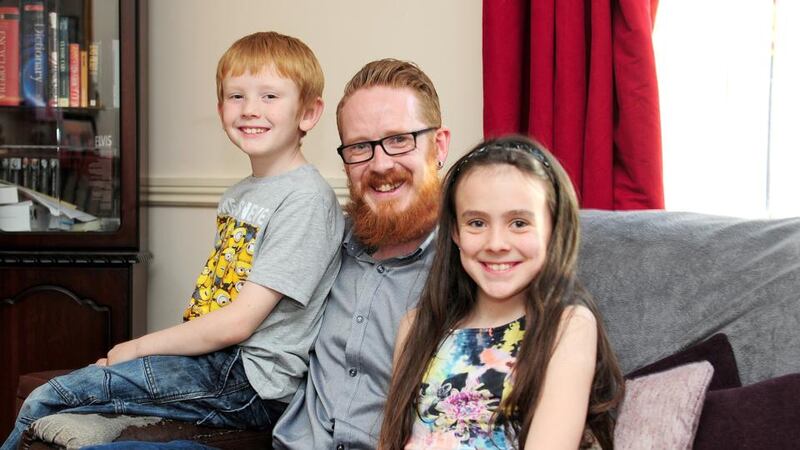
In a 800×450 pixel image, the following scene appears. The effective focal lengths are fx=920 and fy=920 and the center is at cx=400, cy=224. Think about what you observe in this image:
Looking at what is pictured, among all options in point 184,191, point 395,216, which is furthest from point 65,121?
point 395,216

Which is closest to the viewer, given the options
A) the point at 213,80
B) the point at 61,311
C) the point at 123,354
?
the point at 123,354

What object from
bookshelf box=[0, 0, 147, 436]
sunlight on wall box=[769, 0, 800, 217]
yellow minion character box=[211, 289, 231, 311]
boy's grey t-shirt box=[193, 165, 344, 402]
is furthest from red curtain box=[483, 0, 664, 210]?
bookshelf box=[0, 0, 147, 436]

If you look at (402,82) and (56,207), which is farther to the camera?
(56,207)

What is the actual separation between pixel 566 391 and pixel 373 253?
66 centimetres

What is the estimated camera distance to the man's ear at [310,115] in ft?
6.52

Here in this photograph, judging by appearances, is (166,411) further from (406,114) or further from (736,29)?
(736,29)

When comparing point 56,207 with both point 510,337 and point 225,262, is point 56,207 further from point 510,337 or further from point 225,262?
point 510,337

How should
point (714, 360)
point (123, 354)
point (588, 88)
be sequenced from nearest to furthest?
point (714, 360) → point (123, 354) → point (588, 88)

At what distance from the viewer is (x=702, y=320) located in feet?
5.13

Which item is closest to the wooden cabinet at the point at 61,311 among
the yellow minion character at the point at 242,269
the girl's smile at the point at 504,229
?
the yellow minion character at the point at 242,269

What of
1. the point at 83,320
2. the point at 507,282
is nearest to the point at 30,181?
the point at 83,320

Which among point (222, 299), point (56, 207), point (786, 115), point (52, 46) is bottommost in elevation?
point (222, 299)

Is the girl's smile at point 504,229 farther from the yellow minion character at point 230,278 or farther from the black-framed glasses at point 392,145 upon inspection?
the yellow minion character at point 230,278

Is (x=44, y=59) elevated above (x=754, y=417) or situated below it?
above
